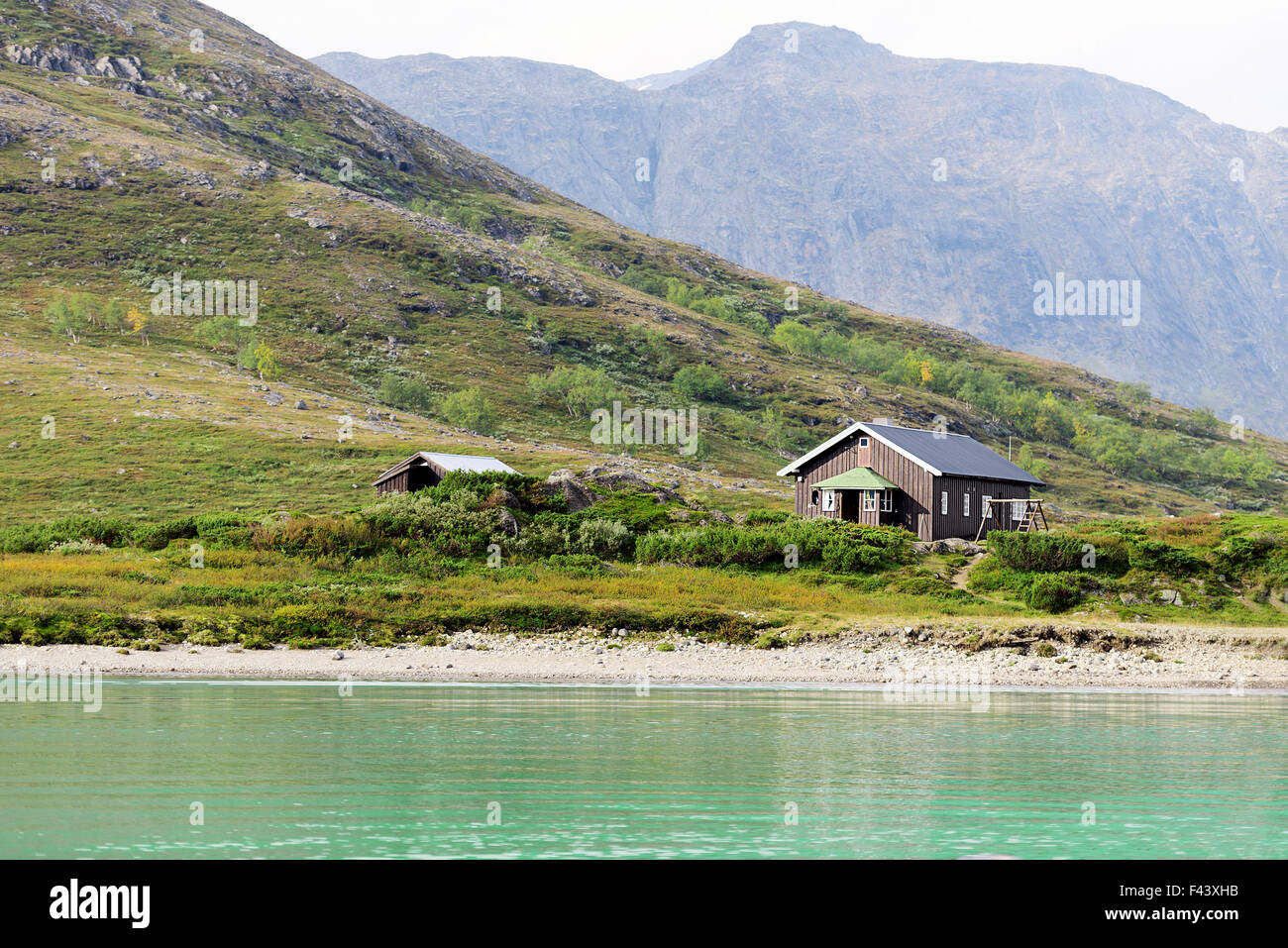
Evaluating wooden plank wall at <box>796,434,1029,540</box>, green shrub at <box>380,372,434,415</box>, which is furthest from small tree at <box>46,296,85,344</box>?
wooden plank wall at <box>796,434,1029,540</box>

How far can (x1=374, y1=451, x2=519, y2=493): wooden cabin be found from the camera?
194 feet

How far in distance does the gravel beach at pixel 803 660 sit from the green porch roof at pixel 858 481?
24.7 m

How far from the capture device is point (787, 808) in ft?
53.2

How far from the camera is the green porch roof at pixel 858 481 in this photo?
61688 millimetres

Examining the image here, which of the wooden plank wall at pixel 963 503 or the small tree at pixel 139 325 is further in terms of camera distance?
the small tree at pixel 139 325

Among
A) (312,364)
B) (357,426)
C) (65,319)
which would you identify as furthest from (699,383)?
(65,319)

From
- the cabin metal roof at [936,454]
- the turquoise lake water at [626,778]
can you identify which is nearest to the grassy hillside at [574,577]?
the turquoise lake water at [626,778]

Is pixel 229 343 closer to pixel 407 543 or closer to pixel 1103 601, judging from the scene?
pixel 407 543

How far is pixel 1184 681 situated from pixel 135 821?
29.7 m

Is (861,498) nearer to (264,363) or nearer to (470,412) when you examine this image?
(470,412)

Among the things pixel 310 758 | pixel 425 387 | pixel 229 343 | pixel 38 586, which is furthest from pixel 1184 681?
pixel 229 343

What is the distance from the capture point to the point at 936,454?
6419 centimetres

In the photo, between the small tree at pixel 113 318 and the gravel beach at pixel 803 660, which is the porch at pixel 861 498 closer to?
the gravel beach at pixel 803 660

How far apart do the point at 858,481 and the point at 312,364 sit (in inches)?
3380
